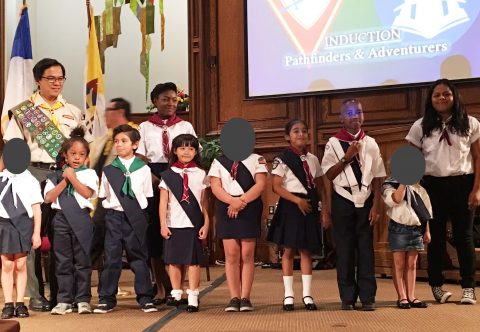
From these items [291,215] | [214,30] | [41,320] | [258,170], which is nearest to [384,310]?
[291,215]

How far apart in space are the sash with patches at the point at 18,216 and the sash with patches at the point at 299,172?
4.64ft

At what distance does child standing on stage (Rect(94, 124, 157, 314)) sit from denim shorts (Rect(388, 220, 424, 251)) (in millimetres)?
1356

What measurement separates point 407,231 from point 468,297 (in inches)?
19.4

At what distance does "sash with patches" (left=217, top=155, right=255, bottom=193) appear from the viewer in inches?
158

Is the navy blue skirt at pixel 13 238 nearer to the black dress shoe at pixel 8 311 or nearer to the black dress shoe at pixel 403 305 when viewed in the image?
the black dress shoe at pixel 8 311

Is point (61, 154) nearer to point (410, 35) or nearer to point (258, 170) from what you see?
point (258, 170)

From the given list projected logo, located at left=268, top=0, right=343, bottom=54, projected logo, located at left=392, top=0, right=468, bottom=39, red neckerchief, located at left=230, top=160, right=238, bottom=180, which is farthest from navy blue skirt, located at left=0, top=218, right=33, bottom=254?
projected logo, located at left=392, top=0, right=468, bottom=39

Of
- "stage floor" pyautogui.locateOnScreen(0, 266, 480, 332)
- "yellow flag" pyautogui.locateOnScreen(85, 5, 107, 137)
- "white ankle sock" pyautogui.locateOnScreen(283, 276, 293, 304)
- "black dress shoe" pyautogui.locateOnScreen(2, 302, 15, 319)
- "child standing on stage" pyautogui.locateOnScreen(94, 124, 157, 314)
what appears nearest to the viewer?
"stage floor" pyautogui.locateOnScreen(0, 266, 480, 332)

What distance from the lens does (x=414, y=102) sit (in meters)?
6.64

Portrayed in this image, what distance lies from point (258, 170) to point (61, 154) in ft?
3.61

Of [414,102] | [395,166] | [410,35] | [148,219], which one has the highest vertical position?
[410,35]

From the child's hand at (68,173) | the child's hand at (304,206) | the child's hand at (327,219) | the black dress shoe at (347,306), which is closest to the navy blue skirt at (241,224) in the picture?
the child's hand at (304,206)

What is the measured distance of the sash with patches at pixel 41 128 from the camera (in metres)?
4.19

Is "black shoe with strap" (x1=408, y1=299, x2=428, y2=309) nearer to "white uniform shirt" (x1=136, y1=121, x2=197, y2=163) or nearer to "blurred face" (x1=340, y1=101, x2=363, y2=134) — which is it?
"blurred face" (x1=340, y1=101, x2=363, y2=134)
